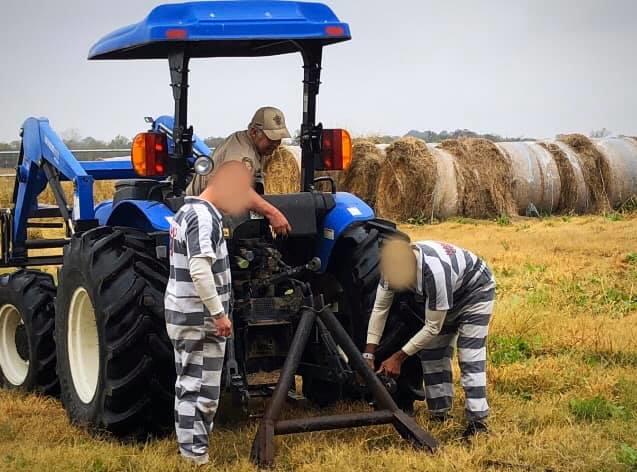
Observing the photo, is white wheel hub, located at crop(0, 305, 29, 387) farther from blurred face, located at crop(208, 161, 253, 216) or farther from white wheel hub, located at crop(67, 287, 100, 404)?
blurred face, located at crop(208, 161, 253, 216)

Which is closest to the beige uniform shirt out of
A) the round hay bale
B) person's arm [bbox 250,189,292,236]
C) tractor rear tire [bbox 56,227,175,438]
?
person's arm [bbox 250,189,292,236]

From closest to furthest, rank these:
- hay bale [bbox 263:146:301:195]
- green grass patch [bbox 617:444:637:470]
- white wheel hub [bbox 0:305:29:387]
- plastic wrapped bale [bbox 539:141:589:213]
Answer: green grass patch [bbox 617:444:637:470] → white wheel hub [bbox 0:305:29:387] → hay bale [bbox 263:146:301:195] → plastic wrapped bale [bbox 539:141:589:213]

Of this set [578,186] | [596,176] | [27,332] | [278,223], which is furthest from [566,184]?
[278,223]

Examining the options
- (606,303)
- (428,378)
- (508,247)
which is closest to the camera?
(428,378)

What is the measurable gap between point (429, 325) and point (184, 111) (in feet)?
5.74

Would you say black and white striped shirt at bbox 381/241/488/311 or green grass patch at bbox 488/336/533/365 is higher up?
black and white striped shirt at bbox 381/241/488/311

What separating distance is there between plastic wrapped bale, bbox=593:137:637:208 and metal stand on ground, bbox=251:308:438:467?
14.6 m

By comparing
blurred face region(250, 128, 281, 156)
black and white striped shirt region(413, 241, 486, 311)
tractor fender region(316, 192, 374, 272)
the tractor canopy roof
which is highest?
the tractor canopy roof

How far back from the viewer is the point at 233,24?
5703mm

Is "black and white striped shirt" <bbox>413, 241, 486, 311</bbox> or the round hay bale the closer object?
"black and white striped shirt" <bbox>413, 241, 486, 311</bbox>

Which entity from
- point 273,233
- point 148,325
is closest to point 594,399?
point 273,233

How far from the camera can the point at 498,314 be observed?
29.3 ft

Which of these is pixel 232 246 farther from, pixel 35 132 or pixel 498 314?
pixel 498 314

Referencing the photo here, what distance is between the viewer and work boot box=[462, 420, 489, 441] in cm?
598
